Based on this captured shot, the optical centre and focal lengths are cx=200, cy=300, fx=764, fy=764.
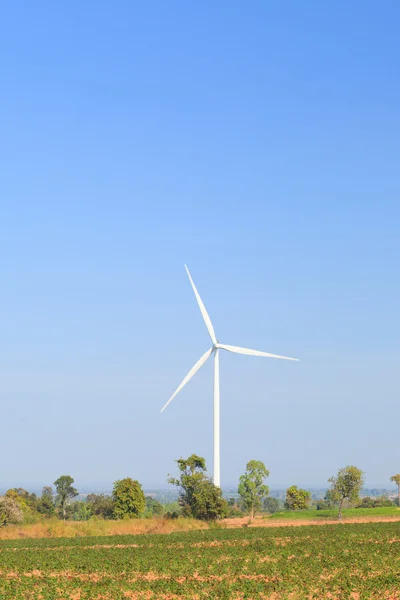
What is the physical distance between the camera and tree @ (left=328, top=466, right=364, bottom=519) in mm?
109269

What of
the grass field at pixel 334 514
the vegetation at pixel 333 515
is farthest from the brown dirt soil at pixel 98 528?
the grass field at pixel 334 514

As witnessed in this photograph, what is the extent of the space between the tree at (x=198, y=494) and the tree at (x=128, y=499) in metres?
6.12

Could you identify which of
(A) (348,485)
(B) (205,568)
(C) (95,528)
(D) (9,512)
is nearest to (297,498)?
(A) (348,485)

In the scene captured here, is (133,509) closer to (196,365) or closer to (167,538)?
(196,365)

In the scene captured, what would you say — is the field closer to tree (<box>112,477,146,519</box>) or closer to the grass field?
tree (<box>112,477,146,519</box>)

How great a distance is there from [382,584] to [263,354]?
52394mm

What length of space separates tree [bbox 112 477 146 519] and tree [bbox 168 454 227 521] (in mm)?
6119

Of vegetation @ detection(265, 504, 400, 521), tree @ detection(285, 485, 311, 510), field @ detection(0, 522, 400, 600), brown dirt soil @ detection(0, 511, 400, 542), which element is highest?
tree @ detection(285, 485, 311, 510)

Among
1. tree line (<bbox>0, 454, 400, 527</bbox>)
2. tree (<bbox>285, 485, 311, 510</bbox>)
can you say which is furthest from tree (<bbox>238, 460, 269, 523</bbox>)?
tree (<bbox>285, 485, 311, 510</bbox>)

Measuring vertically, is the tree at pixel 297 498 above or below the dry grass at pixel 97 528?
above

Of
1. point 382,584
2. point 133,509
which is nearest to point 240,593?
point 382,584

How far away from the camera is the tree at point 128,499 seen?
296 ft

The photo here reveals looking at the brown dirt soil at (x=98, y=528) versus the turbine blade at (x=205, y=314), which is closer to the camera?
the brown dirt soil at (x=98, y=528)

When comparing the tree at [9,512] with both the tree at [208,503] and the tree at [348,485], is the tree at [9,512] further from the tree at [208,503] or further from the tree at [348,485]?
the tree at [348,485]
